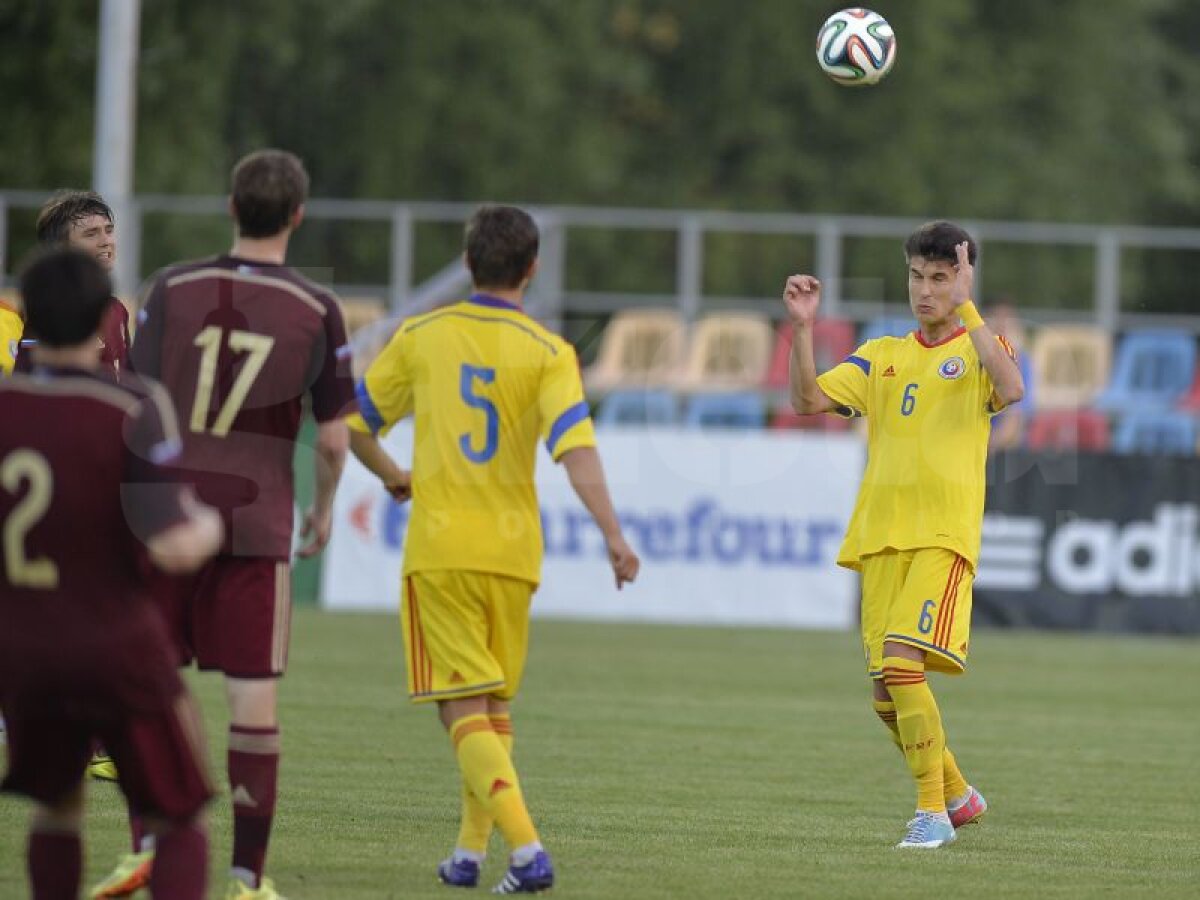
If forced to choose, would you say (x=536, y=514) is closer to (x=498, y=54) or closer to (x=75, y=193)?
(x=75, y=193)

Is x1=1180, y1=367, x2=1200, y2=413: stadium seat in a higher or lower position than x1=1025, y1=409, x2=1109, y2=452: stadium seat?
higher

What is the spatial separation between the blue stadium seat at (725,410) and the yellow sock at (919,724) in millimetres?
13350

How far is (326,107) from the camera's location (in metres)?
34.2

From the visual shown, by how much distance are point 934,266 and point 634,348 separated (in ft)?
47.2

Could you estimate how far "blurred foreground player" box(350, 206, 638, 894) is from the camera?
745 centimetres

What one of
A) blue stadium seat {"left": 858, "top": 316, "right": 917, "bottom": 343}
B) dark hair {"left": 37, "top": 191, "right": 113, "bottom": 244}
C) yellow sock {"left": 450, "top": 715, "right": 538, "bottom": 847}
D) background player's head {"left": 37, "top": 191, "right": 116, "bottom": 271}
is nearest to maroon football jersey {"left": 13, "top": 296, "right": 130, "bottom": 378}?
background player's head {"left": 37, "top": 191, "right": 116, "bottom": 271}

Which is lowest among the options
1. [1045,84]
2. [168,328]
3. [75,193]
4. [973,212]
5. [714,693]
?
[714,693]

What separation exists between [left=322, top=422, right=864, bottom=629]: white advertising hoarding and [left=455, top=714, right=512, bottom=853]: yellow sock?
1124 cm

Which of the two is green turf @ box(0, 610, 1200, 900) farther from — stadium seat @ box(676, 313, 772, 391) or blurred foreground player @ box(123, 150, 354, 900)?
stadium seat @ box(676, 313, 772, 391)

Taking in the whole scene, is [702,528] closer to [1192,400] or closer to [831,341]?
[831,341]

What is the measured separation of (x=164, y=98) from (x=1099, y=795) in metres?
21.5

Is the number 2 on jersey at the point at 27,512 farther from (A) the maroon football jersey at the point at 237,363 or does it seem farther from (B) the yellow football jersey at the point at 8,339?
(B) the yellow football jersey at the point at 8,339

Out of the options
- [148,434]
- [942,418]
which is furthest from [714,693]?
[148,434]

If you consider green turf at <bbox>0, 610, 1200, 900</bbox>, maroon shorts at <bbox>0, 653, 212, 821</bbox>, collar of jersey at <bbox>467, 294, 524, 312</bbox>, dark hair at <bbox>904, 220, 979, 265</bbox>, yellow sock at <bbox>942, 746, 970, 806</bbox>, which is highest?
dark hair at <bbox>904, 220, 979, 265</bbox>
